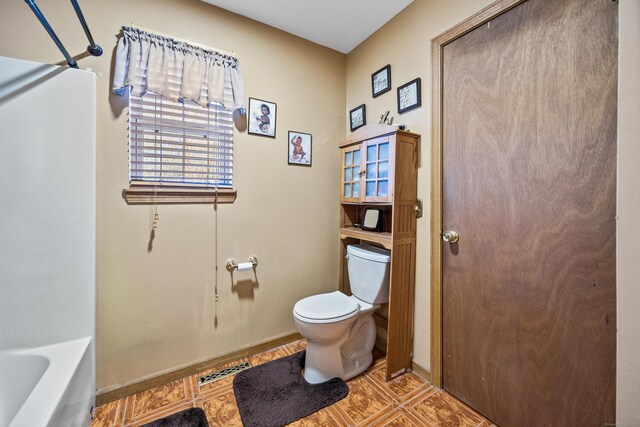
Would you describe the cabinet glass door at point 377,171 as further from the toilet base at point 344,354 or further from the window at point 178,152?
the window at point 178,152

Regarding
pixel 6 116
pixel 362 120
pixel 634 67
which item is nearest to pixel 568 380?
pixel 634 67

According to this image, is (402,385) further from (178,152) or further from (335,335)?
(178,152)

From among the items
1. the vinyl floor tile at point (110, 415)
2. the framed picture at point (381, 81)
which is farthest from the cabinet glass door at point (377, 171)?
the vinyl floor tile at point (110, 415)

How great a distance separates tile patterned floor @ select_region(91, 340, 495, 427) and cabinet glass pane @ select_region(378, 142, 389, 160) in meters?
1.42

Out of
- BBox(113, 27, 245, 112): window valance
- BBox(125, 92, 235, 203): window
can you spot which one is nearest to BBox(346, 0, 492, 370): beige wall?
BBox(113, 27, 245, 112): window valance

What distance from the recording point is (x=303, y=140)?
204 centimetres

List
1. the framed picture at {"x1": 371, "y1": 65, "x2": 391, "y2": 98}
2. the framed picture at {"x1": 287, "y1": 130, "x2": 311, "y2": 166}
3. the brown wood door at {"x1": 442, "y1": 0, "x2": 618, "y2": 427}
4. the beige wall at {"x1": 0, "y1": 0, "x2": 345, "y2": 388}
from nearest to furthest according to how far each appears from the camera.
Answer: the brown wood door at {"x1": 442, "y1": 0, "x2": 618, "y2": 427} → the beige wall at {"x1": 0, "y1": 0, "x2": 345, "y2": 388} → the framed picture at {"x1": 371, "y1": 65, "x2": 391, "y2": 98} → the framed picture at {"x1": 287, "y1": 130, "x2": 311, "y2": 166}

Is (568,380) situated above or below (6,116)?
below

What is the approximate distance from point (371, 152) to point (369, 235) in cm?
57

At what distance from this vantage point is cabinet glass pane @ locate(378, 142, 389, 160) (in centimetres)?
161

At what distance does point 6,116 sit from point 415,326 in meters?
2.40

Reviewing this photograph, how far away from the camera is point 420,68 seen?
1.63 meters

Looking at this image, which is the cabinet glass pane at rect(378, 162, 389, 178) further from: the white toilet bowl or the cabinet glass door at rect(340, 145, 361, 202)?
the white toilet bowl

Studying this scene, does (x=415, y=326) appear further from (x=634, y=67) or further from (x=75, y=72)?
(x=75, y=72)
